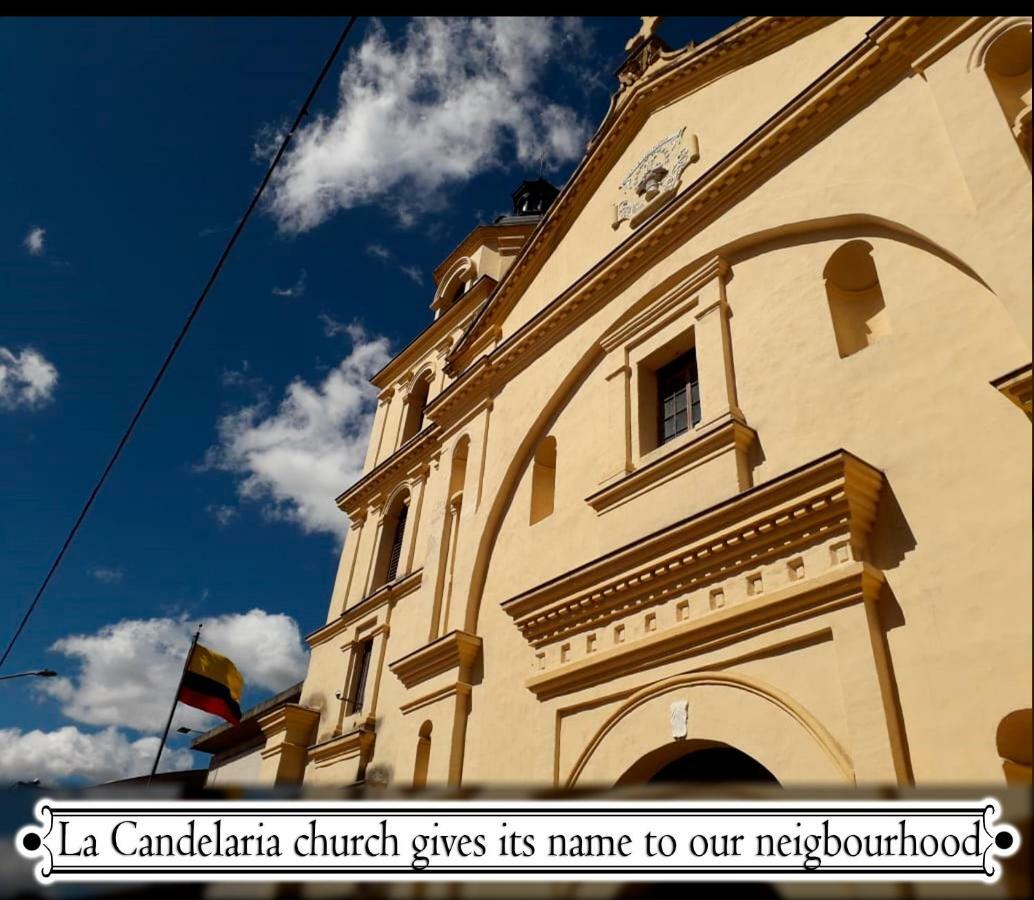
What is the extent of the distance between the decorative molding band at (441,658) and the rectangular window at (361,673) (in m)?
3.65

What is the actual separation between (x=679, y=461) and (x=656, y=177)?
5.21 meters

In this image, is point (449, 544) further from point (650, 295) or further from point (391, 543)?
point (650, 295)

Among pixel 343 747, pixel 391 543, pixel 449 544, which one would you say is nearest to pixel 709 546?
pixel 449 544

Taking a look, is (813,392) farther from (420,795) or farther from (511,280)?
(511,280)

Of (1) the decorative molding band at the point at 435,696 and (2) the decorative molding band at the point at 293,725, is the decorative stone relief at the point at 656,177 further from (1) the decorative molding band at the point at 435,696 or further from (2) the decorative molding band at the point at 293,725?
(2) the decorative molding band at the point at 293,725

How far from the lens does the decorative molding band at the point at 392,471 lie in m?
17.1

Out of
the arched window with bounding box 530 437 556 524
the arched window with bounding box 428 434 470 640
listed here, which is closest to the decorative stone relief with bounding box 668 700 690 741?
the arched window with bounding box 530 437 556 524

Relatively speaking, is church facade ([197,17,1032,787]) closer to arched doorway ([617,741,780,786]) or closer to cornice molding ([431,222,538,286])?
arched doorway ([617,741,780,786])

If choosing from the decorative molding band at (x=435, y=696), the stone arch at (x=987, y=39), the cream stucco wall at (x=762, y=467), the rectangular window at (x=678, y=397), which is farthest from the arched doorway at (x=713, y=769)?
the stone arch at (x=987, y=39)

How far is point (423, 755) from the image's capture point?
11188 mm

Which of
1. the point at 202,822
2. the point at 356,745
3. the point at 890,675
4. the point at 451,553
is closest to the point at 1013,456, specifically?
the point at 890,675

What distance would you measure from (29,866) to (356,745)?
10425 mm

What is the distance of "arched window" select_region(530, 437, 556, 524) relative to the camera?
11.8 m

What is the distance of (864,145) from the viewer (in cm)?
862
